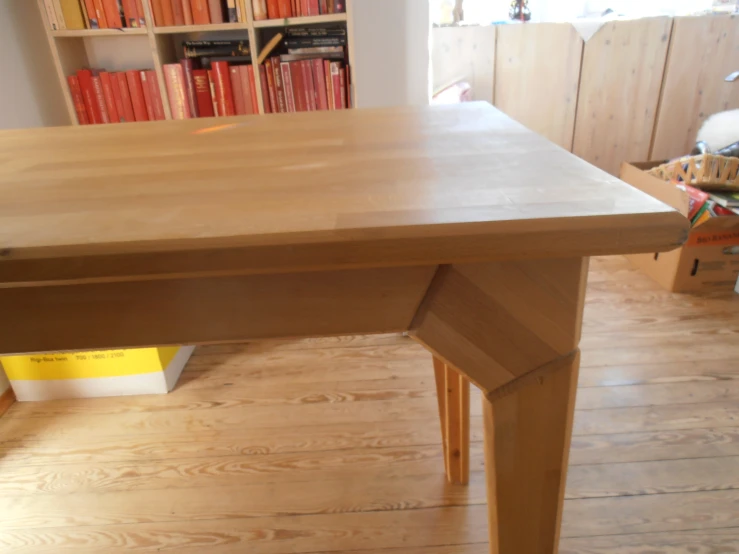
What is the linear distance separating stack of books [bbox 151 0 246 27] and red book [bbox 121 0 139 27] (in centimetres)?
7

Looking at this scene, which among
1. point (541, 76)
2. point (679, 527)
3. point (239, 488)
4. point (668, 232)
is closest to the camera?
point (668, 232)

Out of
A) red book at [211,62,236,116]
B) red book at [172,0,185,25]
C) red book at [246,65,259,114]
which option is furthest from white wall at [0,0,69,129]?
red book at [246,65,259,114]

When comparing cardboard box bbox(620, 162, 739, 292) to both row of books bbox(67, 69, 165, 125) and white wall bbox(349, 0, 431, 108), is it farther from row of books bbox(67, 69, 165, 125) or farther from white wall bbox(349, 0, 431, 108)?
row of books bbox(67, 69, 165, 125)

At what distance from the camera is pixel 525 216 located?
38 centimetres

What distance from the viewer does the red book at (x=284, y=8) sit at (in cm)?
174

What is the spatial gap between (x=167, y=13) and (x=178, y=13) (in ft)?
0.13

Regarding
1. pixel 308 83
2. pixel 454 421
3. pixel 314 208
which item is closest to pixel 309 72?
pixel 308 83

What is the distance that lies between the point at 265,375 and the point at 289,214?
4.11ft

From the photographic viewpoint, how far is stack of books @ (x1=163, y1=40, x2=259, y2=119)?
6.05 feet

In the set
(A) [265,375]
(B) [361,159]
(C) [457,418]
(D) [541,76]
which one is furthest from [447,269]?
(D) [541,76]

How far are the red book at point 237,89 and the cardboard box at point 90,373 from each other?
0.96 metres

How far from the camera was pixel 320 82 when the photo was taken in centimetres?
185

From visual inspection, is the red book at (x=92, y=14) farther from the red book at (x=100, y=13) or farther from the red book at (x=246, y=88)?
the red book at (x=246, y=88)

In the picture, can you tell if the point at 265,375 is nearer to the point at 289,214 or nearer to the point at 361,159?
the point at 361,159
